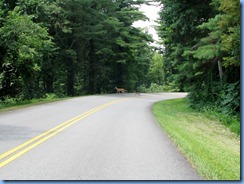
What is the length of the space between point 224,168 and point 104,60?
134 feet

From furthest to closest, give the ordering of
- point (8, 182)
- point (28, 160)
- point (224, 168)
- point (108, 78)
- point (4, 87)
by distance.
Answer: point (108, 78) < point (4, 87) < point (28, 160) < point (224, 168) < point (8, 182)

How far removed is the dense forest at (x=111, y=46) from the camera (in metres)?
18.1

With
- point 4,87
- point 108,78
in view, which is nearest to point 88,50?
point 108,78

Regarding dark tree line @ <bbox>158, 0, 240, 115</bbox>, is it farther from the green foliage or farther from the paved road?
the green foliage

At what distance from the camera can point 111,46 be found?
145 feet

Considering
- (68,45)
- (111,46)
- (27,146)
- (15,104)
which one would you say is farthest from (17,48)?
(111,46)

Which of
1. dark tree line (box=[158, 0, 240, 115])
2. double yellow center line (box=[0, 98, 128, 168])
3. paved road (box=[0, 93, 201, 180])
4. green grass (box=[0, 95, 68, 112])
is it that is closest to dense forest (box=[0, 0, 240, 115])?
dark tree line (box=[158, 0, 240, 115])

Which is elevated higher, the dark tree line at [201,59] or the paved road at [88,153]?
the dark tree line at [201,59]

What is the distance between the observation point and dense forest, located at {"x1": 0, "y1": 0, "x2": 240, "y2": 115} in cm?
1806

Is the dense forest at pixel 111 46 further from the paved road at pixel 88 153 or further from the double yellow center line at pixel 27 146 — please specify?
the double yellow center line at pixel 27 146

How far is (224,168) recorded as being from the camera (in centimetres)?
642

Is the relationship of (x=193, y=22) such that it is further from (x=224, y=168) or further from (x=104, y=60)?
(x=104, y=60)

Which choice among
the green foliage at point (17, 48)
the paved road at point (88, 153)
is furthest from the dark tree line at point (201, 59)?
the green foliage at point (17, 48)

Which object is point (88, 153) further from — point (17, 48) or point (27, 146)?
point (17, 48)
